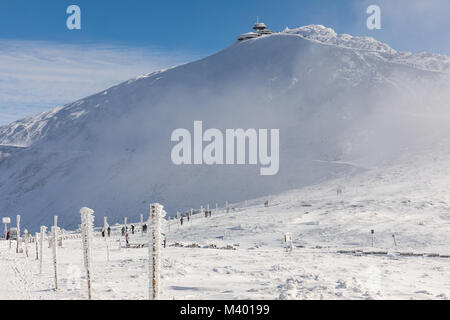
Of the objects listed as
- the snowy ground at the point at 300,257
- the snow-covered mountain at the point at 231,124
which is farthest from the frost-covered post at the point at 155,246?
the snow-covered mountain at the point at 231,124

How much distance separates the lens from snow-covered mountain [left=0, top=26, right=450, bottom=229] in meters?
75.9

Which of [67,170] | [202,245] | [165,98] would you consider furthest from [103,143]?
[202,245]

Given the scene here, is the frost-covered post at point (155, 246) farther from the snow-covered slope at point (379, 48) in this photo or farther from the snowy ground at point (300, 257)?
the snow-covered slope at point (379, 48)

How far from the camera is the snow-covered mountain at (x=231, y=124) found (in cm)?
7594

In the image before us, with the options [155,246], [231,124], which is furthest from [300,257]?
[231,124]

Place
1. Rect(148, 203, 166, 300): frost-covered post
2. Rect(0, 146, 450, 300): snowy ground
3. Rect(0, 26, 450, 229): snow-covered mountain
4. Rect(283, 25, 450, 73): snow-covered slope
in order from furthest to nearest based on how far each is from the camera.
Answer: Rect(283, 25, 450, 73): snow-covered slope
Rect(0, 26, 450, 229): snow-covered mountain
Rect(0, 146, 450, 300): snowy ground
Rect(148, 203, 166, 300): frost-covered post

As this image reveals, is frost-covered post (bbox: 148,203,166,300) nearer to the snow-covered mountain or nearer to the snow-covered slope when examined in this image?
the snow-covered mountain

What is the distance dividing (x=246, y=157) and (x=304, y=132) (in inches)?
572

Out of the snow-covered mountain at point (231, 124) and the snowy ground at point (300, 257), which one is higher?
the snow-covered mountain at point (231, 124)

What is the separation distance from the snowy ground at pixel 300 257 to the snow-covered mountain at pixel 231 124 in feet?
78.1

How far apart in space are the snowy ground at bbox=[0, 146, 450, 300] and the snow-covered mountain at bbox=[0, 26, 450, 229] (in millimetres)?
23799

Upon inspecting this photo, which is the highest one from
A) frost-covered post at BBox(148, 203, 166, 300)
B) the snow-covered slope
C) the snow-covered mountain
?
the snow-covered slope

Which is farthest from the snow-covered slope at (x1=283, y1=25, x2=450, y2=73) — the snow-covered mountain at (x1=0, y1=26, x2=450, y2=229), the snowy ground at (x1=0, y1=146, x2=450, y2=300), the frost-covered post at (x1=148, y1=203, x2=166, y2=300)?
the frost-covered post at (x1=148, y1=203, x2=166, y2=300)

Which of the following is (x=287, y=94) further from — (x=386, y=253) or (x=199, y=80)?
(x=386, y=253)
